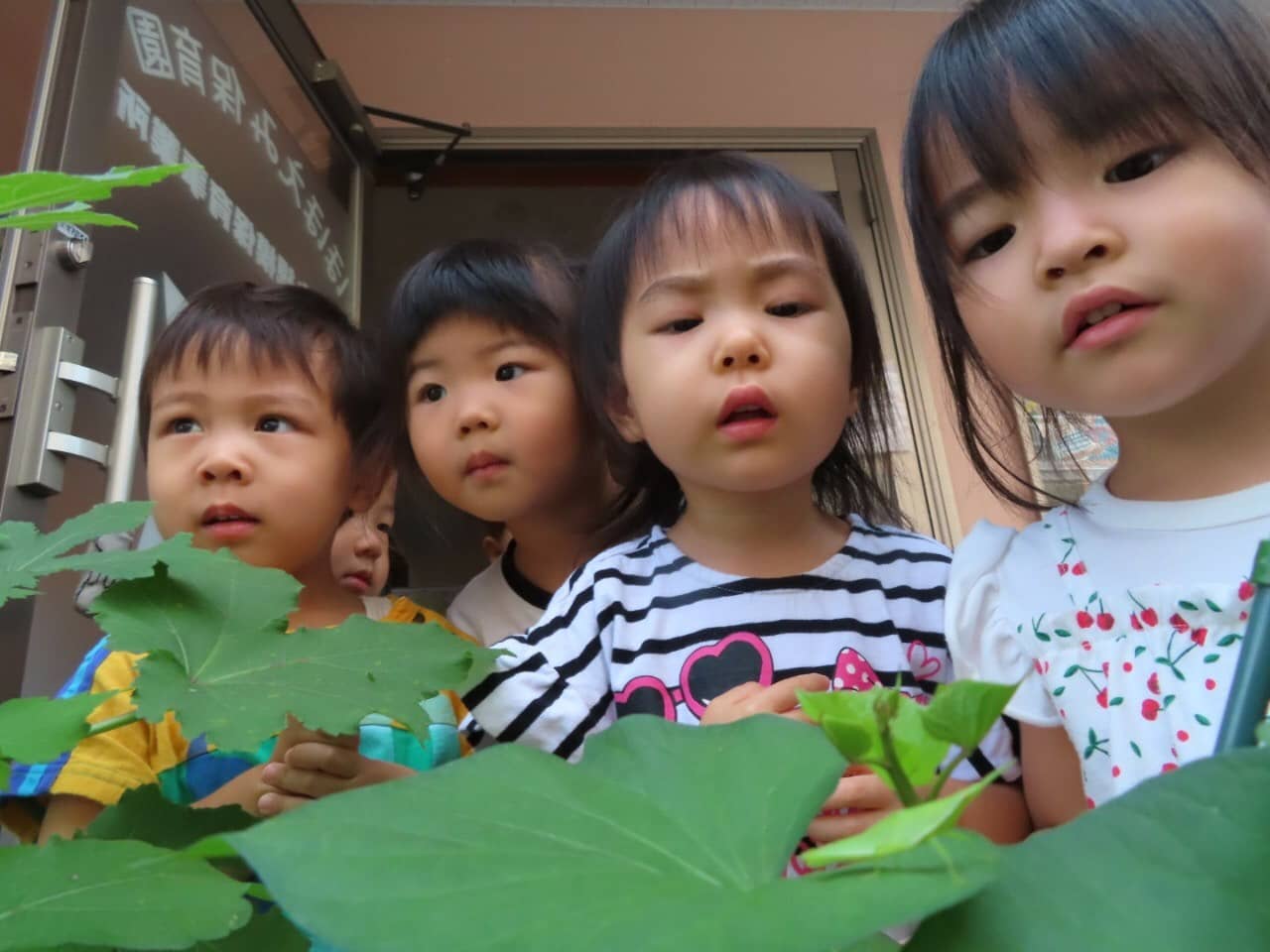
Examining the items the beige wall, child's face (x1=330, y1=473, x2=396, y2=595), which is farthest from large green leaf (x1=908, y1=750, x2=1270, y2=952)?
the beige wall

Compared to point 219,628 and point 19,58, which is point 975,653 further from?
point 19,58

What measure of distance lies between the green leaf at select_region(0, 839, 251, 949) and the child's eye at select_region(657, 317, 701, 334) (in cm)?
50

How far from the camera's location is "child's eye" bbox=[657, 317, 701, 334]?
25.4 inches

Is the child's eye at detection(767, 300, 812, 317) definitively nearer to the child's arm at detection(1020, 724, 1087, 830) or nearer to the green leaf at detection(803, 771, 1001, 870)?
the child's arm at detection(1020, 724, 1087, 830)

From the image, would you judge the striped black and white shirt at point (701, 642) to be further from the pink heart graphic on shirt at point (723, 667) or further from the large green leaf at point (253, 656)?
the large green leaf at point (253, 656)

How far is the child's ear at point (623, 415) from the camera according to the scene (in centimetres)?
75

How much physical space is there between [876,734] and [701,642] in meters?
0.46

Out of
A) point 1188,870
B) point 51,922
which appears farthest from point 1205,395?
point 51,922

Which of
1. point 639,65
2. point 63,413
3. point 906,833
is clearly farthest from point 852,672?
point 639,65

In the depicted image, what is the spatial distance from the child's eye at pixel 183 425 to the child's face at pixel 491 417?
18 centimetres

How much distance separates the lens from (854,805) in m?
0.44

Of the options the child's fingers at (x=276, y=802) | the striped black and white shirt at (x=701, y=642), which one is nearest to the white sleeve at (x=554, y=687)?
the striped black and white shirt at (x=701, y=642)

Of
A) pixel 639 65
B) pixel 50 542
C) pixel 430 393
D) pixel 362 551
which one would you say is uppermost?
pixel 639 65

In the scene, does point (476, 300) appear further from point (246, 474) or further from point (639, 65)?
point (639, 65)
